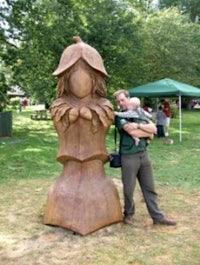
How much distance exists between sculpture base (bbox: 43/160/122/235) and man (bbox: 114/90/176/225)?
265 millimetres

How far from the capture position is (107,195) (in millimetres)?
4762

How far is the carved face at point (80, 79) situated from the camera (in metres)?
4.51

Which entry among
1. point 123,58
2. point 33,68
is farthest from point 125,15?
point 33,68

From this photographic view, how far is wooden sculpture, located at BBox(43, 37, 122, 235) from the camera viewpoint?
4.52 m

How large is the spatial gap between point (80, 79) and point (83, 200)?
4.64ft

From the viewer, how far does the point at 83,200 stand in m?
4.61

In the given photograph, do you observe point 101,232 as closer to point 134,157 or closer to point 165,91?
point 134,157

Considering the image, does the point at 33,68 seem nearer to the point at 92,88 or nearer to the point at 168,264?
the point at 92,88

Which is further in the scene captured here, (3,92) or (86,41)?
(86,41)

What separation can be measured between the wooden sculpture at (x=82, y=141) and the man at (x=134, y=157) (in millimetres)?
181

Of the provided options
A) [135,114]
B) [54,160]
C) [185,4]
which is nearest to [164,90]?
[54,160]

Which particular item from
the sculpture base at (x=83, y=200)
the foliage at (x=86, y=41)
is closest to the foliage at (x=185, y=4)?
the foliage at (x=86, y=41)

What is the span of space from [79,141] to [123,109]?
0.66 m

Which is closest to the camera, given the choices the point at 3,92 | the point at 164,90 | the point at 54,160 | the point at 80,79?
the point at 80,79
